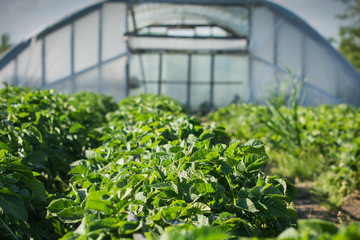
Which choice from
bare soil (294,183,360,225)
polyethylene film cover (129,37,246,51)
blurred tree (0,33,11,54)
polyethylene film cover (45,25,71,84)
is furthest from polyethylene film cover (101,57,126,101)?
blurred tree (0,33,11,54)

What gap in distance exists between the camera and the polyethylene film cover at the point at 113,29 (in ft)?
37.0

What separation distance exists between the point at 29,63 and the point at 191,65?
5606 millimetres

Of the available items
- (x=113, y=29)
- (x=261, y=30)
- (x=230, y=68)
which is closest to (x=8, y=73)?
(x=113, y=29)

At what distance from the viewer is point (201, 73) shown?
40.4ft

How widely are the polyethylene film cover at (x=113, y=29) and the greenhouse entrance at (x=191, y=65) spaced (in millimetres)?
460

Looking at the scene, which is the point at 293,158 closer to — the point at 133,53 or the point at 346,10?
the point at 133,53

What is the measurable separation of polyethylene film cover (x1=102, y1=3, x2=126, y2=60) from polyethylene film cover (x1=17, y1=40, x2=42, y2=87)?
2.12m

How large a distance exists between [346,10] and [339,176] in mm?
28717

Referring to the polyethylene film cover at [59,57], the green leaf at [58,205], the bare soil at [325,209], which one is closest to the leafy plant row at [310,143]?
the bare soil at [325,209]

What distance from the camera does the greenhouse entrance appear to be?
1181 cm

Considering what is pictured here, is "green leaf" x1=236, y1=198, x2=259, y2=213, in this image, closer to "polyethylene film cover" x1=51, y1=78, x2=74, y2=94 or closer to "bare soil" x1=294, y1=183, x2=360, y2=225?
"bare soil" x1=294, y1=183, x2=360, y2=225

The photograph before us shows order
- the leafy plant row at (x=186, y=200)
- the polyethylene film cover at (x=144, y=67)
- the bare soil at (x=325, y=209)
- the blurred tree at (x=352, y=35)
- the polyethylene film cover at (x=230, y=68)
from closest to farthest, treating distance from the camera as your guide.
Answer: the leafy plant row at (x=186, y=200), the bare soil at (x=325, y=209), the polyethylene film cover at (x=144, y=67), the polyethylene film cover at (x=230, y=68), the blurred tree at (x=352, y=35)

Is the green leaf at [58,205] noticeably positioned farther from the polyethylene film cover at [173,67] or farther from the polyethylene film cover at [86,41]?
the polyethylene film cover at [173,67]

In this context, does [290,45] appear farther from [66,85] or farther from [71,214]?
[71,214]
